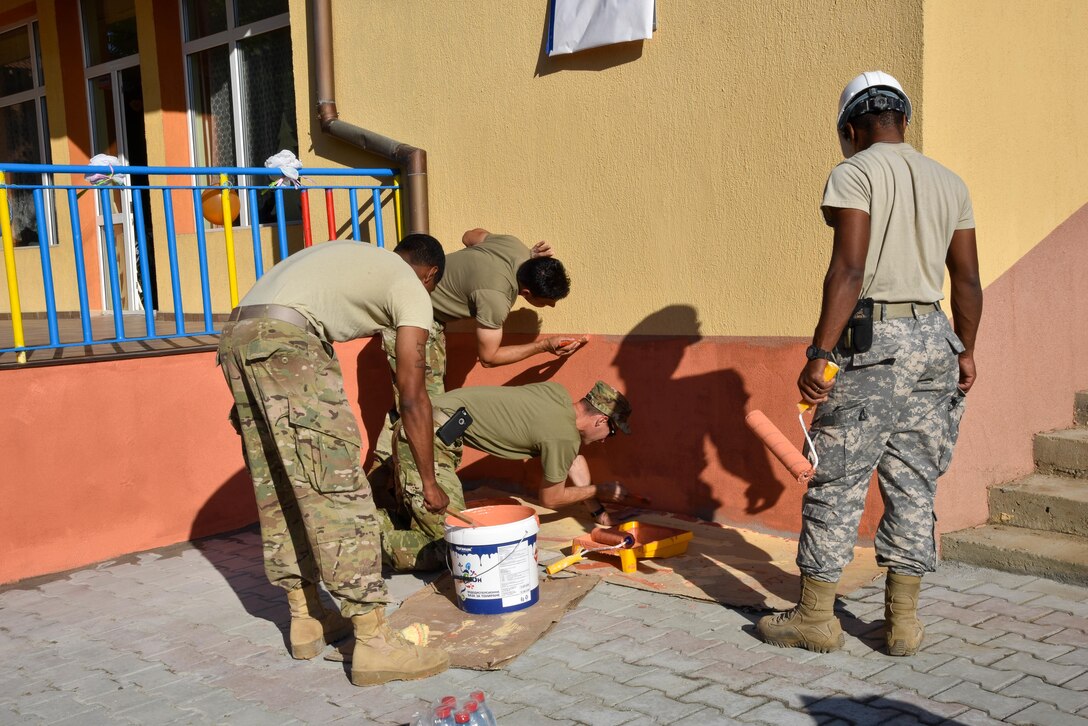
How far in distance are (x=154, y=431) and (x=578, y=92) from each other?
295 centimetres

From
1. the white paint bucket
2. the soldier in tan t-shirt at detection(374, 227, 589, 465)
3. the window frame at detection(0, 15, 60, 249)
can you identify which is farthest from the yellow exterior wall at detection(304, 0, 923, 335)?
the window frame at detection(0, 15, 60, 249)

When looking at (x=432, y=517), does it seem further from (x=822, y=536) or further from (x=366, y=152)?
(x=366, y=152)

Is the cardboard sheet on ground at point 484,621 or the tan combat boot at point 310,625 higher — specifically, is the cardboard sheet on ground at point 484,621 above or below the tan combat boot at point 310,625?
below

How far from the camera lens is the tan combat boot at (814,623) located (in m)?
3.50

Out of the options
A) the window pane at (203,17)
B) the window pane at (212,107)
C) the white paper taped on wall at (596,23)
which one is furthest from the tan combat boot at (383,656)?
the window pane at (203,17)

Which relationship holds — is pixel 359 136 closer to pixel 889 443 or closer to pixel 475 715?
pixel 889 443

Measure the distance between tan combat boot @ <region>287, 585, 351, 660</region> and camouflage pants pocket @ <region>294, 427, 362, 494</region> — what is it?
55 cm

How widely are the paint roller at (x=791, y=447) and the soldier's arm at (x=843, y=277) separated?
94 mm

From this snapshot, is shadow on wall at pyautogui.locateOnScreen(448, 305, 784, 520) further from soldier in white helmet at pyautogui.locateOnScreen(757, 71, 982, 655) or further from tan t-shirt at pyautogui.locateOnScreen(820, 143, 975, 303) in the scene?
tan t-shirt at pyautogui.locateOnScreen(820, 143, 975, 303)

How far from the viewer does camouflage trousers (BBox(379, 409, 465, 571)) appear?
4730mm

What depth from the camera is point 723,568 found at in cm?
452

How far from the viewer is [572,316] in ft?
19.4

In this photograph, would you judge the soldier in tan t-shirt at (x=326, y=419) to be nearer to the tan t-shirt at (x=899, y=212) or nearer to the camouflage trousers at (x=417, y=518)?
the camouflage trousers at (x=417, y=518)

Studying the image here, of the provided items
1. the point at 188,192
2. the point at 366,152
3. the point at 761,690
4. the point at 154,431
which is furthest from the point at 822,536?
the point at 188,192
